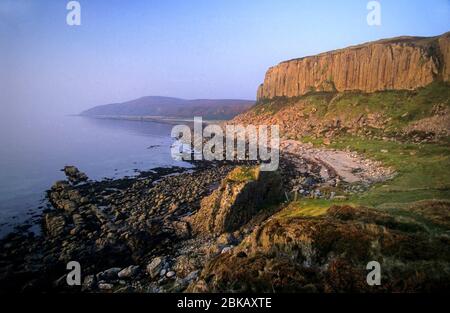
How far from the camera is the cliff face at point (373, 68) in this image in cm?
9225

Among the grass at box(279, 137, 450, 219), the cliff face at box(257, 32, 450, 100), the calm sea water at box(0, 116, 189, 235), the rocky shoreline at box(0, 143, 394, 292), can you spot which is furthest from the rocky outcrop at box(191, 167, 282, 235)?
the cliff face at box(257, 32, 450, 100)

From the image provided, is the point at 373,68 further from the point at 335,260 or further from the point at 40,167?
the point at 335,260

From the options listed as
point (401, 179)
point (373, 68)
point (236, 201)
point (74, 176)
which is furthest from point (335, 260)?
point (373, 68)

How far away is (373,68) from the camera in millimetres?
107438

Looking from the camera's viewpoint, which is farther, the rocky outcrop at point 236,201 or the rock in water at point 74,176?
the rock in water at point 74,176

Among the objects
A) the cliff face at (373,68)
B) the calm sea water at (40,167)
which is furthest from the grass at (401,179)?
the cliff face at (373,68)

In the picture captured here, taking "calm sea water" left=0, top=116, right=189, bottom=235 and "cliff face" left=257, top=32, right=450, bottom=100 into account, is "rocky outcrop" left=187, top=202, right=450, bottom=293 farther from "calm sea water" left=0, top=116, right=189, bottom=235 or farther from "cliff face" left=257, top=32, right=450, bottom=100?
"cliff face" left=257, top=32, right=450, bottom=100

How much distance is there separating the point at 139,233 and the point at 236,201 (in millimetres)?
9227

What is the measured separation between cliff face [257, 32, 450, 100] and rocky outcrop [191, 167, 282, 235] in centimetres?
8762

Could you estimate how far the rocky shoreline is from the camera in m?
20.0

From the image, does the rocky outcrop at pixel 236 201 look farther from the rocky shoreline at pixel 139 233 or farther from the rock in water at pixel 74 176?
the rock in water at pixel 74 176

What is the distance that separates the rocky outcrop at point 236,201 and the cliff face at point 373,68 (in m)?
87.6

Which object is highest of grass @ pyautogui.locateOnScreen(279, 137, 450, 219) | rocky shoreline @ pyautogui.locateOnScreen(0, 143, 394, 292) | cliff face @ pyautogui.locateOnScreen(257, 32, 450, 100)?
cliff face @ pyautogui.locateOnScreen(257, 32, 450, 100)
